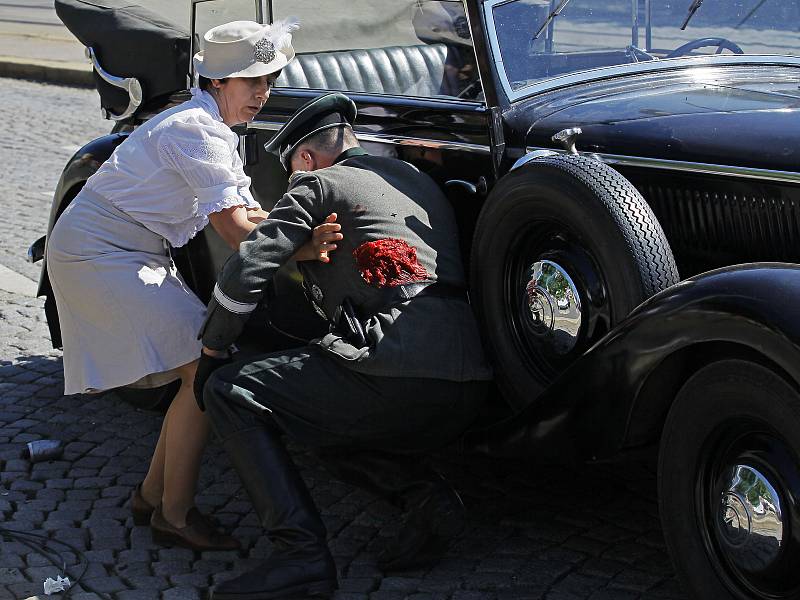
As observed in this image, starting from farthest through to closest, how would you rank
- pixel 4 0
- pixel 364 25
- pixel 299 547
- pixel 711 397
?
pixel 4 0 → pixel 364 25 → pixel 299 547 → pixel 711 397

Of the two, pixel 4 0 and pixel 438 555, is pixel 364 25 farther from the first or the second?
pixel 4 0

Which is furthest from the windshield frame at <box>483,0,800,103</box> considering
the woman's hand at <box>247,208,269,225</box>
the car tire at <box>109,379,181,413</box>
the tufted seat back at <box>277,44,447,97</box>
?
the car tire at <box>109,379,181,413</box>

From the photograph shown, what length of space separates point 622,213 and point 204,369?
1.32m

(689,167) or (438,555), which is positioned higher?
(689,167)

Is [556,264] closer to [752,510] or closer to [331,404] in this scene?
[331,404]

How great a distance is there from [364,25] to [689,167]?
191 centimetres

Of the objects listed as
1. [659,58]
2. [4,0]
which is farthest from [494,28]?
[4,0]

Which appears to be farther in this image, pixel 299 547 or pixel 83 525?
pixel 83 525

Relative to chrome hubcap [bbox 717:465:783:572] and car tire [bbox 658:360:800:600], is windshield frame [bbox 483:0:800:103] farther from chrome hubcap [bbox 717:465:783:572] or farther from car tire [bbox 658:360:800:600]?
chrome hubcap [bbox 717:465:783:572]

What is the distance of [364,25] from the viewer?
4.84 metres

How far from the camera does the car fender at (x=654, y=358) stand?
2629mm

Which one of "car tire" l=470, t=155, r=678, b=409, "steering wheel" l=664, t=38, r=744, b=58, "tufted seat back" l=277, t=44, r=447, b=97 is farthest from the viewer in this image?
"tufted seat back" l=277, t=44, r=447, b=97

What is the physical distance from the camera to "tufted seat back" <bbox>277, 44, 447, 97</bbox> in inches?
172

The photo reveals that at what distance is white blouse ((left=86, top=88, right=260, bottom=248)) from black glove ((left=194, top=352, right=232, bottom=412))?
1.42ft
